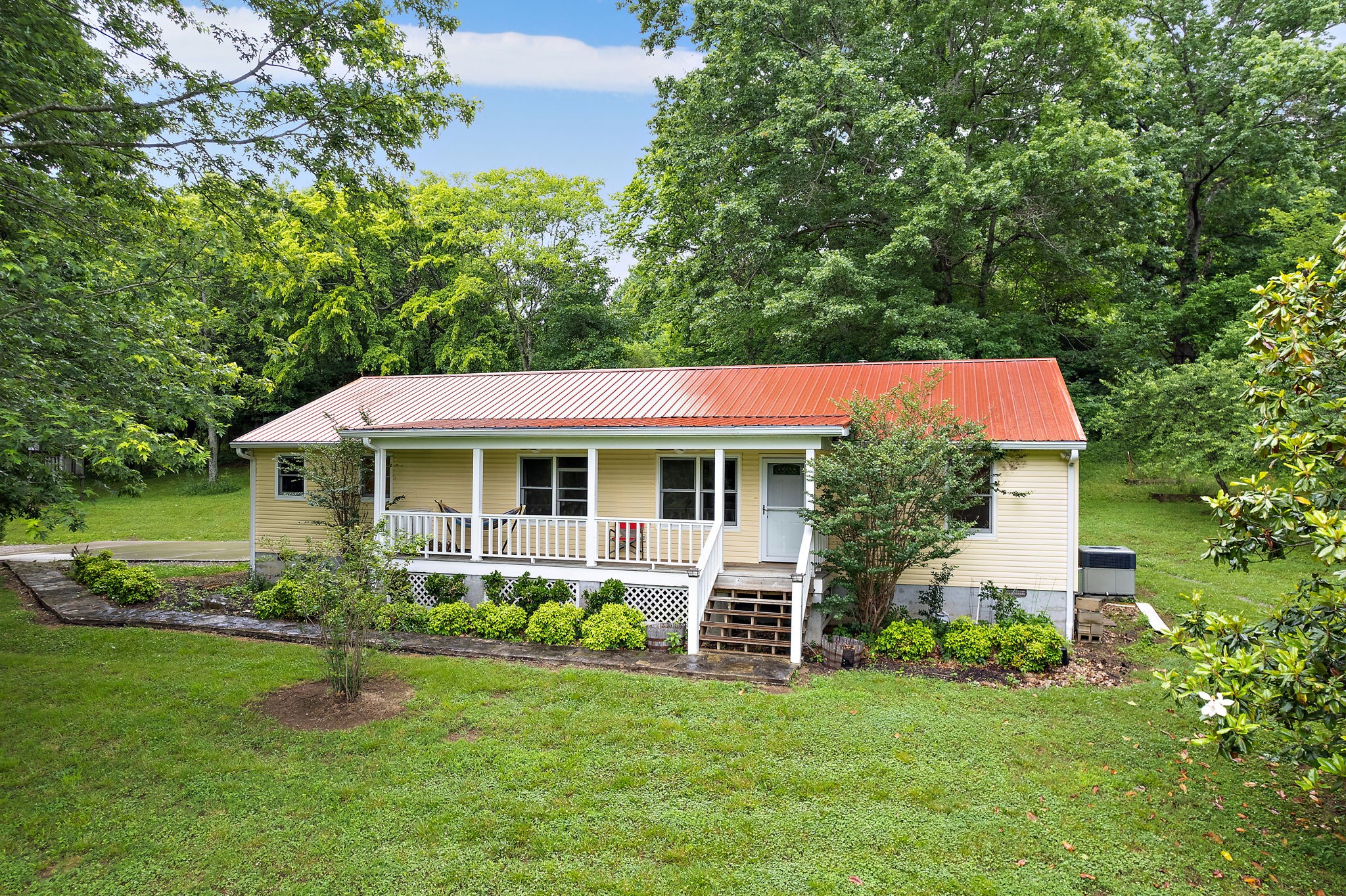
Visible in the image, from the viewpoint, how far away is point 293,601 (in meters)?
11.7

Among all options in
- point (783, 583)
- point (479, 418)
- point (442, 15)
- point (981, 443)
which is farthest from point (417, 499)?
point (981, 443)

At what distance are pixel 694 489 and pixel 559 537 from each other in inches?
110

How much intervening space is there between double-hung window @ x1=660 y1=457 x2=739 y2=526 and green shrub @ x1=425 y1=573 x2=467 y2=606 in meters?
3.82

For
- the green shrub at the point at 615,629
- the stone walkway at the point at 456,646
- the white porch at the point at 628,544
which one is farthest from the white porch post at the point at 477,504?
the green shrub at the point at 615,629

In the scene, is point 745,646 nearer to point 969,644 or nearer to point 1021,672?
point 969,644

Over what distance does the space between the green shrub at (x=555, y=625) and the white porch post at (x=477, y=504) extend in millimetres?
1953

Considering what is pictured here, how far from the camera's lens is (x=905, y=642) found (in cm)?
958

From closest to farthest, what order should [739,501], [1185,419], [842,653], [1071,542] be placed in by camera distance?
[842,653], [1071,542], [739,501], [1185,419]

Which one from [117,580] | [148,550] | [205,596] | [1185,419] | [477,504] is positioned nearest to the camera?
[477,504]

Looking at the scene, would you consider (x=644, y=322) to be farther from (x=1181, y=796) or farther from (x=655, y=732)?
(x=1181, y=796)

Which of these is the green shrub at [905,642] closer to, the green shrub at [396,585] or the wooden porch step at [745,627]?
the wooden porch step at [745,627]

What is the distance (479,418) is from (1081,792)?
1091cm

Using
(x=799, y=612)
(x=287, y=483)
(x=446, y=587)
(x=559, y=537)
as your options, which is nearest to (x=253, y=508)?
(x=287, y=483)

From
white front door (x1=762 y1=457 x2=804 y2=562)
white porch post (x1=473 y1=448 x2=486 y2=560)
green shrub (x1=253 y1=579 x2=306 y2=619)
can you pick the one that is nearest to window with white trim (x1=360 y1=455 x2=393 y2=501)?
green shrub (x1=253 y1=579 x2=306 y2=619)
